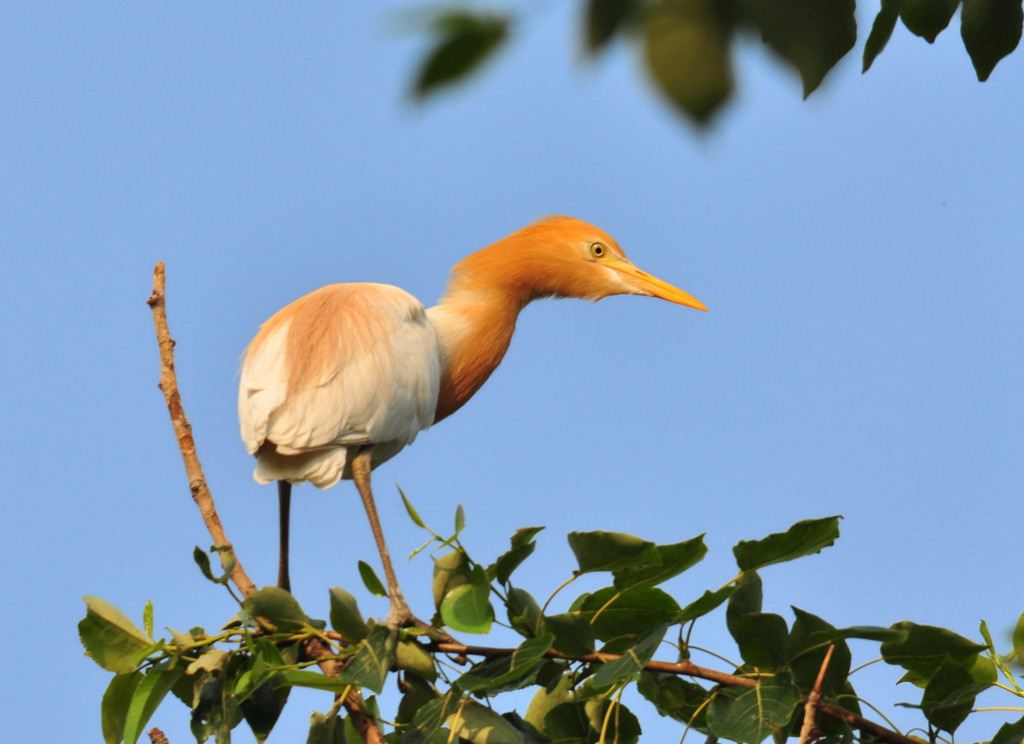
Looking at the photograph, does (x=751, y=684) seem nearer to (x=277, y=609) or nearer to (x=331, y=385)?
(x=277, y=609)

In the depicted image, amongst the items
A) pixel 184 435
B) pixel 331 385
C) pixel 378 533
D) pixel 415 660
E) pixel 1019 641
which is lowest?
pixel 1019 641

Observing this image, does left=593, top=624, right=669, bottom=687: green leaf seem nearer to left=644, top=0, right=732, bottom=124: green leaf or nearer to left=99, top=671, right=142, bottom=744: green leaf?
left=99, top=671, right=142, bottom=744: green leaf

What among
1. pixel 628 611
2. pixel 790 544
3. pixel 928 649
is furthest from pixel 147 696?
pixel 928 649

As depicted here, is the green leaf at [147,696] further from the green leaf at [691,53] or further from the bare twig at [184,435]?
the green leaf at [691,53]

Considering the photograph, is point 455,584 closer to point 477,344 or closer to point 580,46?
point 580,46

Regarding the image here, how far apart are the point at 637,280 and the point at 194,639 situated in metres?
2.94

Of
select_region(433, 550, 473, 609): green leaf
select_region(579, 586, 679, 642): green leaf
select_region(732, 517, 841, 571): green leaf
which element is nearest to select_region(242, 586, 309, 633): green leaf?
select_region(433, 550, 473, 609): green leaf

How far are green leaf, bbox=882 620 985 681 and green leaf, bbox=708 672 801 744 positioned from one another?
302 mm

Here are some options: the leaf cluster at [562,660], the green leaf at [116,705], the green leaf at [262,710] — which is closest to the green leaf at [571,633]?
the leaf cluster at [562,660]

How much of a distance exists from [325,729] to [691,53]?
2.14m

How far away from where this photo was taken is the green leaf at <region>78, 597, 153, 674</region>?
2465 millimetres

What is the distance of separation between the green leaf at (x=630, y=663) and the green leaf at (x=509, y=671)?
0.13 metres

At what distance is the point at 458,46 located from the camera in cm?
67

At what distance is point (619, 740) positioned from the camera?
232 cm
